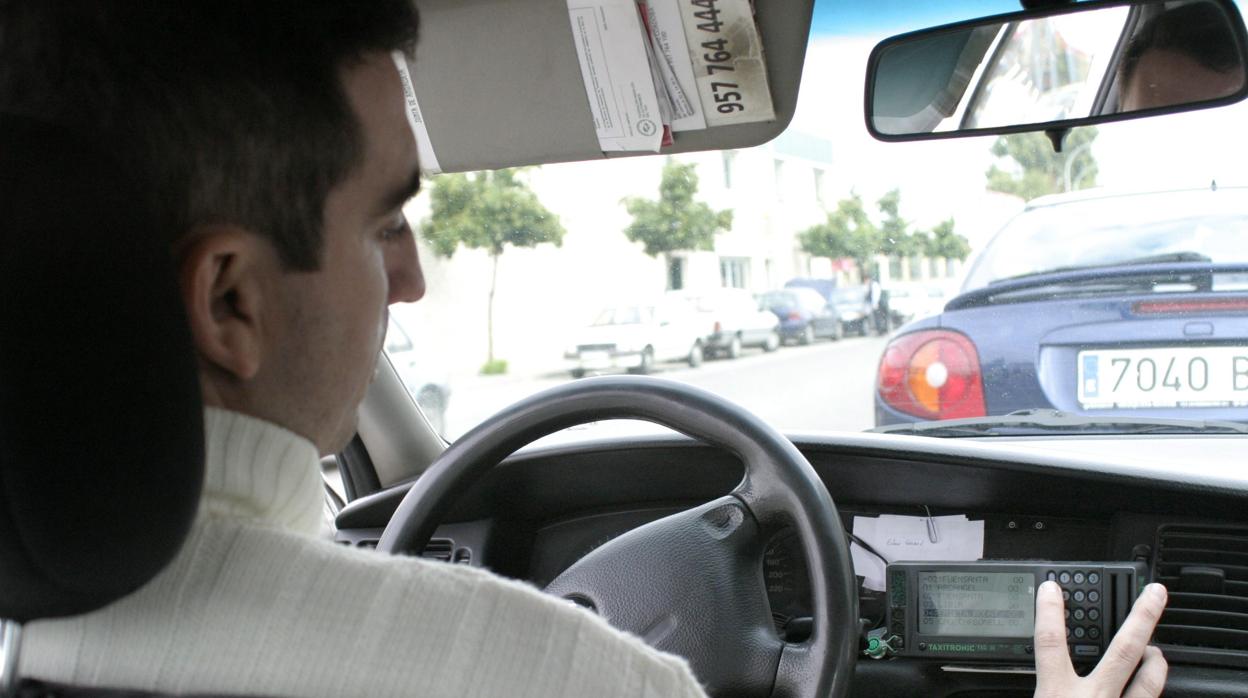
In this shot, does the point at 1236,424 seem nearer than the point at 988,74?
No

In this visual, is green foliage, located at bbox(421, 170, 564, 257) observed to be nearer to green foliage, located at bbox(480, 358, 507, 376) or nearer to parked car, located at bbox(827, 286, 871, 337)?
parked car, located at bbox(827, 286, 871, 337)

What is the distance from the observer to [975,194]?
558 centimetres

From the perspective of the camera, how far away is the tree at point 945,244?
5.12 metres

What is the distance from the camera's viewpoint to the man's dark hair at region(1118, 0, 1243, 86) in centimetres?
245

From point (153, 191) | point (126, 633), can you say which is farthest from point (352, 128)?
point (126, 633)

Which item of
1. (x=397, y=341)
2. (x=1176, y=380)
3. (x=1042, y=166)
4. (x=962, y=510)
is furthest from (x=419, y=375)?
(x=1042, y=166)

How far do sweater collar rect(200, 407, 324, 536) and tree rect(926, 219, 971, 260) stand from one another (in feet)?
14.1

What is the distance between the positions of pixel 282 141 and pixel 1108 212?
2891 mm

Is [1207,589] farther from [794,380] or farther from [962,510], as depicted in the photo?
[794,380]

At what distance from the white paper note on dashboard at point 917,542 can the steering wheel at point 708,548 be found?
679 millimetres

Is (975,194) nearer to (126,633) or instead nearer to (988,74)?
(988,74)

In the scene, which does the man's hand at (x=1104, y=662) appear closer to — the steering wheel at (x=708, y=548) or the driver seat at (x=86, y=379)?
the steering wheel at (x=708, y=548)

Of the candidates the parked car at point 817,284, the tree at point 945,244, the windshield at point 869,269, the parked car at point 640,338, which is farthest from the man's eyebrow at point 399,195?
the parked car at point 817,284

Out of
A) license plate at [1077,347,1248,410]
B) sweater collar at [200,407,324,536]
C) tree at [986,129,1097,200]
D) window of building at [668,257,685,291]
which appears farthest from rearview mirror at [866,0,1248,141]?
window of building at [668,257,685,291]
